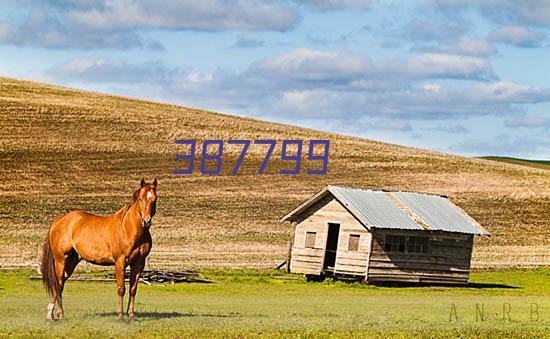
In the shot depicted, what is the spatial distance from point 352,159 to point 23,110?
962 inches

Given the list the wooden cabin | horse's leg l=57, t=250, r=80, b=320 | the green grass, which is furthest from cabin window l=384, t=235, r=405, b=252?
horse's leg l=57, t=250, r=80, b=320

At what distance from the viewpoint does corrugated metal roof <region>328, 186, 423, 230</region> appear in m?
48.6

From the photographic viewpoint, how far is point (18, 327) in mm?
20625

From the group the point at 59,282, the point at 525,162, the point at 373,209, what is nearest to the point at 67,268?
the point at 59,282

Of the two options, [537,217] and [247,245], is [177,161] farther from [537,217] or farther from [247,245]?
[537,217]

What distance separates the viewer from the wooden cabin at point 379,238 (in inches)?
1911

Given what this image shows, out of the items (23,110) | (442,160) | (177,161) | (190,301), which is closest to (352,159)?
(442,160)

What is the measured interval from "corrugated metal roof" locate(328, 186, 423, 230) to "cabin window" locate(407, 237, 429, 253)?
86cm

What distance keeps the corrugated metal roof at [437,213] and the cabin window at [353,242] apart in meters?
3.55

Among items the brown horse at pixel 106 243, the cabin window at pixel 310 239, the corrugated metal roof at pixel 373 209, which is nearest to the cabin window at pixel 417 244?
the corrugated metal roof at pixel 373 209

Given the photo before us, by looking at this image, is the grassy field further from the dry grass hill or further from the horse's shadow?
the horse's shadow

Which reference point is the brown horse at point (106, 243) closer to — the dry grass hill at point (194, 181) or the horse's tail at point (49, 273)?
the horse's tail at point (49, 273)

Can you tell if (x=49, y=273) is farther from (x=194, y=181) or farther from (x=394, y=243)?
(x=194, y=181)

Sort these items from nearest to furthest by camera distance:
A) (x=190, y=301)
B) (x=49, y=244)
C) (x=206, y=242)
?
(x=49, y=244) < (x=190, y=301) < (x=206, y=242)
